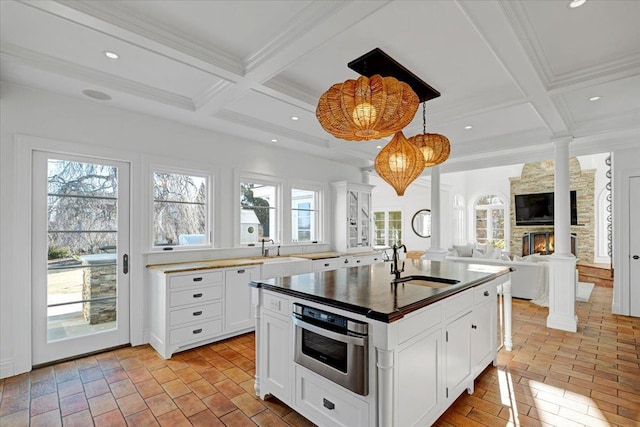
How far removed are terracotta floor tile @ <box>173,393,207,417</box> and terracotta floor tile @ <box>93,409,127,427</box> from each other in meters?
0.36

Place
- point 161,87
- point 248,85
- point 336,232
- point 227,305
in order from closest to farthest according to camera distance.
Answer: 1. point 248,85
2. point 161,87
3. point 227,305
4. point 336,232

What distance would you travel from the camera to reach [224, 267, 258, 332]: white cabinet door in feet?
12.1

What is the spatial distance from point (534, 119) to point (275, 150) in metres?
3.54

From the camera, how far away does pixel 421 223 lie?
1048 centimetres

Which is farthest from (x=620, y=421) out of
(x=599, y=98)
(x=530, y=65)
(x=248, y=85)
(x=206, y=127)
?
(x=206, y=127)

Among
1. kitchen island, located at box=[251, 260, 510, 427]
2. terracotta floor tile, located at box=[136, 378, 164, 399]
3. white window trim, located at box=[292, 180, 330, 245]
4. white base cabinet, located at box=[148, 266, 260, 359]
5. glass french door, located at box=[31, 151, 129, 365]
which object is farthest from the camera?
white window trim, located at box=[292, 180, 330, 245]

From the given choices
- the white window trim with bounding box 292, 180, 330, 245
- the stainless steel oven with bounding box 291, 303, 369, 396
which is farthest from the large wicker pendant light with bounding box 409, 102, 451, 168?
the white window trim with bounding box 292, 180, 330, 245

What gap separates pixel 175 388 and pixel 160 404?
23 cm

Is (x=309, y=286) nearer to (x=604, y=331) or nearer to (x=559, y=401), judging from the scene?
(x=559, y=401)

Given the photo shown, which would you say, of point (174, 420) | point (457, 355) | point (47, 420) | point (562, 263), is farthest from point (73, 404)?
point (562, 263)

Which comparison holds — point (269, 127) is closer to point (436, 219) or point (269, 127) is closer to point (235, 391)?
point (235, 391)

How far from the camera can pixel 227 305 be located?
3686mm

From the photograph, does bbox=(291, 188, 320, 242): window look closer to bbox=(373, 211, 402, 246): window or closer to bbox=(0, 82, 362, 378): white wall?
bbox=(0, 82, 362, 378): white wall

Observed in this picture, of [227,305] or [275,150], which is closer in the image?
[227,305]
